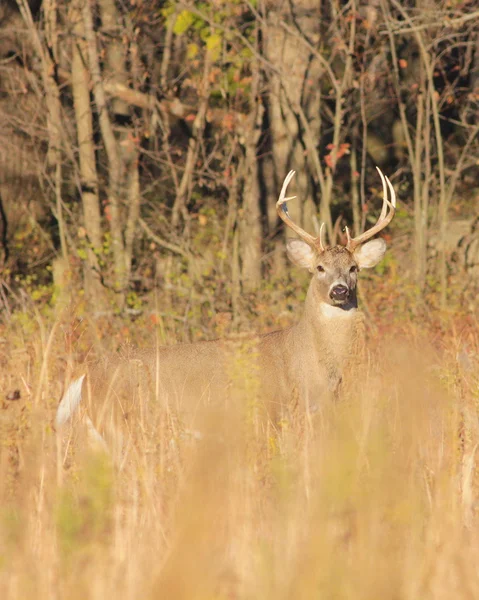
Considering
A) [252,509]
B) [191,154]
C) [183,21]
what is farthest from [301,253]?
[183,21]

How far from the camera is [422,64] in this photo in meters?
9.98

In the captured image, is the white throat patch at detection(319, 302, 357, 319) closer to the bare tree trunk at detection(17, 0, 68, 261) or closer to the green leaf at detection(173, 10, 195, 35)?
the bare tree trunk at detection(17, 0, 68, 261)

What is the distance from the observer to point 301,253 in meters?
6.79

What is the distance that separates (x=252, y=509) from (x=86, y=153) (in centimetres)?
785

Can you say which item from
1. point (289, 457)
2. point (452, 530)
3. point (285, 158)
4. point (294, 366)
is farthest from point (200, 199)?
point (452, 530)

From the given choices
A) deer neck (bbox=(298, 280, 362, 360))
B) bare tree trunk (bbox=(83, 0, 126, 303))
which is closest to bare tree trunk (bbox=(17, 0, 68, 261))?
bare tree trunk (bbox=(83, 0, 126, 303))

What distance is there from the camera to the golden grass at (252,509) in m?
2.53

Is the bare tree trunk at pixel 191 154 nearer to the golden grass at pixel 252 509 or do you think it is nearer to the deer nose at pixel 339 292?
the deer nose at pixel 339 292

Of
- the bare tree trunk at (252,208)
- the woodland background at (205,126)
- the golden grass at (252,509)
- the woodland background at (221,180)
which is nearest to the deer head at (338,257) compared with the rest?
the woodland background at (221,180)

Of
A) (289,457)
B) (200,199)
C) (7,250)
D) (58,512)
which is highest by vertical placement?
(58,512)

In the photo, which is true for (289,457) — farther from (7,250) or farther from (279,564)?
(7,250)

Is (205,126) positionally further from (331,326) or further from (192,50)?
(331,326)

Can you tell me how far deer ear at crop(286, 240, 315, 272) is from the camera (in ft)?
22.1

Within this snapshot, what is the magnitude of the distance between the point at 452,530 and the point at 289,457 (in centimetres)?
92
